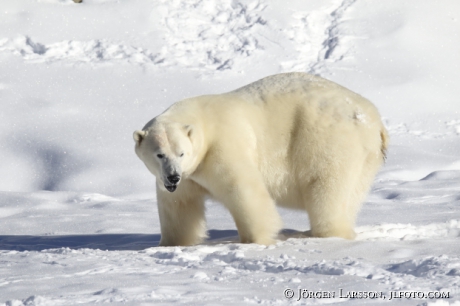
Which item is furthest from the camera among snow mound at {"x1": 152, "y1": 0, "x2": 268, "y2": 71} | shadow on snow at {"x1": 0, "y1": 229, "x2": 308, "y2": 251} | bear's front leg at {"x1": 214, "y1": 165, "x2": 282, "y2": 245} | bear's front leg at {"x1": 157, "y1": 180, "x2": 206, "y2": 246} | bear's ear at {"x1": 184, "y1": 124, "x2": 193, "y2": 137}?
snow mound at {"x1": 152, "y1": 0, "x2": 268, "y2": 71}

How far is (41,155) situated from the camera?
9.70 metres

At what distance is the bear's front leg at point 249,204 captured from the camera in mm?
4332

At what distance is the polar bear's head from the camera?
161 inches

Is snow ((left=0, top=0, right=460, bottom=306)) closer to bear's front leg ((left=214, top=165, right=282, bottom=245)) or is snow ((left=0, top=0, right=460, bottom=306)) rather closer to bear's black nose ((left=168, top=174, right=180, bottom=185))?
bear's front leg ((left=214, top=165, right=282, bottom=245))

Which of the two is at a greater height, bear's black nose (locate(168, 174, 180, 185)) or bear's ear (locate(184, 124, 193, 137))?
bear's ear (locate(184, 124, 193, 137))

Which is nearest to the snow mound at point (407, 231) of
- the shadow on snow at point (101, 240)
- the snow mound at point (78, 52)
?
the shadow on snow at point (101, 240)

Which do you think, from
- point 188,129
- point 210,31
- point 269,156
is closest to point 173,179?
point 188,129

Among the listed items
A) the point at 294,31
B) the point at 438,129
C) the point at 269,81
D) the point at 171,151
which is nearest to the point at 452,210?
the point at 269,81

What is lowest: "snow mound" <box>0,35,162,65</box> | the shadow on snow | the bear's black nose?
the shadow on snow

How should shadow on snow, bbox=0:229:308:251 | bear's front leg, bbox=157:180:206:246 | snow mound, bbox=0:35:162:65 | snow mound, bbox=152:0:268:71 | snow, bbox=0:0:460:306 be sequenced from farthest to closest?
snow mound, bbox=152:0:268:71, snow mound, bbox=0:35:162:65, shadow on snow, bbox=0:229:308:251, bear's front leg, bbox=157:180:206:246, snow, bbox=0:0:460:306

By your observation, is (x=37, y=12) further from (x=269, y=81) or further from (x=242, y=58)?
(x=269, y=81)

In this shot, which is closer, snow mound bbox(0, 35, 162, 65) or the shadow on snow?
the shadow on snow

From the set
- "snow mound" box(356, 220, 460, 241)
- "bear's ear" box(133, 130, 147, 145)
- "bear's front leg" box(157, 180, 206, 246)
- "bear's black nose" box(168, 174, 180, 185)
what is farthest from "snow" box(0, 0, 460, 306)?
"bear's ear" box(133, 130, 147, 145)

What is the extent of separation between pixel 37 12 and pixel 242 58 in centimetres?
465
